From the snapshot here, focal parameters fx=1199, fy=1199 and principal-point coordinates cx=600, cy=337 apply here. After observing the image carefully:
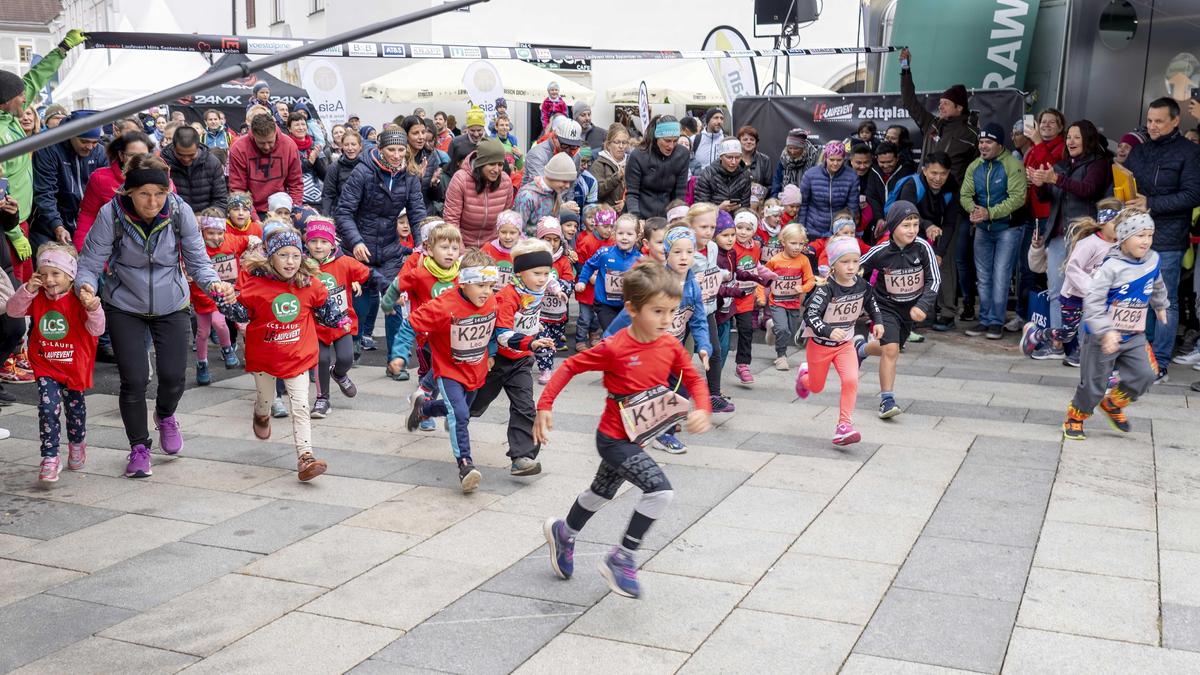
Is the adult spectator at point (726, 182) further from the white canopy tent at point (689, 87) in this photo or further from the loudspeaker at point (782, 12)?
the white canopy tent at point (689, 87)

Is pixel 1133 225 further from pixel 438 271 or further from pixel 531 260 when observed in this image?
pixel 438 271

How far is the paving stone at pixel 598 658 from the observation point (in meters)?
4.27

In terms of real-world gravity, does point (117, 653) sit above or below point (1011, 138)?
below

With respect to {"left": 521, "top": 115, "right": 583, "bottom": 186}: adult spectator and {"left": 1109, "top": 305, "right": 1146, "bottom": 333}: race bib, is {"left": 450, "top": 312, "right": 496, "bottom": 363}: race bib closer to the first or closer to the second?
{"left": 1109, "top": 305, "right": 1146, "bottom": 333}: race bib

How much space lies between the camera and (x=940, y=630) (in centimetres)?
461

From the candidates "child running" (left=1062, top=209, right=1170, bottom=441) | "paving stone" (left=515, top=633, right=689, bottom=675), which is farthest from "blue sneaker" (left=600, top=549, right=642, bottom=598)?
"child running" (left=1062, top=209, right=1170, bottom=441)

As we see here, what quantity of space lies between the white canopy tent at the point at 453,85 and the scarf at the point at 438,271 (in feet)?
43.5

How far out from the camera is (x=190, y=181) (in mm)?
9836

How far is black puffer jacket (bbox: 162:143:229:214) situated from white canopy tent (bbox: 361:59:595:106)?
11.5 metres

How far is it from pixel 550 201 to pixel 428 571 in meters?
6.10

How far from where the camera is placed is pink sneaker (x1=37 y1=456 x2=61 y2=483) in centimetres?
664

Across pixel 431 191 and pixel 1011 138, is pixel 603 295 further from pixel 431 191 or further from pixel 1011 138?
pixel 1011 138

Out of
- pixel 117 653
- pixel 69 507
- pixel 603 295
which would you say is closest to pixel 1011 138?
pixel 603 295

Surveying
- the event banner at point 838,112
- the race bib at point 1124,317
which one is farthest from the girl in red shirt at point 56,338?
the event banner at point 838,112
